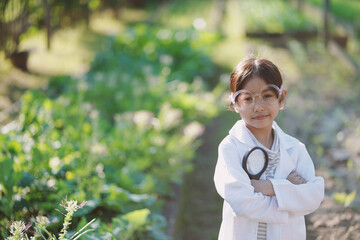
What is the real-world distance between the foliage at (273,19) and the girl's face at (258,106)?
24.1 ft

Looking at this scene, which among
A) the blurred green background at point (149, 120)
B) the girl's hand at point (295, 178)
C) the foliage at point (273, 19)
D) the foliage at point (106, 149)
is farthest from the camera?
the foliage at point (273, 19)

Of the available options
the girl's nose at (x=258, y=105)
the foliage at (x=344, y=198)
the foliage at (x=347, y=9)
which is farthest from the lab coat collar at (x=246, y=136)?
the foliage at (x=347, y=9)

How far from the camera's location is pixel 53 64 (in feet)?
25.5

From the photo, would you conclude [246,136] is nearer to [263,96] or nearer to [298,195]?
[263,96]

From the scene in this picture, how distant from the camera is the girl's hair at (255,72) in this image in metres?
1.95

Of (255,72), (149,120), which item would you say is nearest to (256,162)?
(255,72)

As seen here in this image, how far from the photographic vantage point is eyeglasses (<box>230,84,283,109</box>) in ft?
6.39

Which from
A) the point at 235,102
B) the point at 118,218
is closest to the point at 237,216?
the point at 235,102

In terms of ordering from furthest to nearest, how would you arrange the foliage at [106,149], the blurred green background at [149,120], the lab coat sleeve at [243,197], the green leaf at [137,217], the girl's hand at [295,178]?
the blurred green background at [149,120] → the foliage at [106,149] → the green leaf at [137,217] → the girl's hand at [295,178] → the lab coat sleeve at [243,197]

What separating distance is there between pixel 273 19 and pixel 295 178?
806cm

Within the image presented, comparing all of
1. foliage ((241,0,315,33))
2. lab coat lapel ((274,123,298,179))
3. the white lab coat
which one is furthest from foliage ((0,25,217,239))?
foliage ((241,0,315,33))

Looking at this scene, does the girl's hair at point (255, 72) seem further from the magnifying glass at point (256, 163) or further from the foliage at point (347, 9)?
the foliage at point (347, 9)

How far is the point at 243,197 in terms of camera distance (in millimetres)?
1866

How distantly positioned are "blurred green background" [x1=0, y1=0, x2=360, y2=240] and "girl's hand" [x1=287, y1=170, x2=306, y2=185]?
1.74 feet
